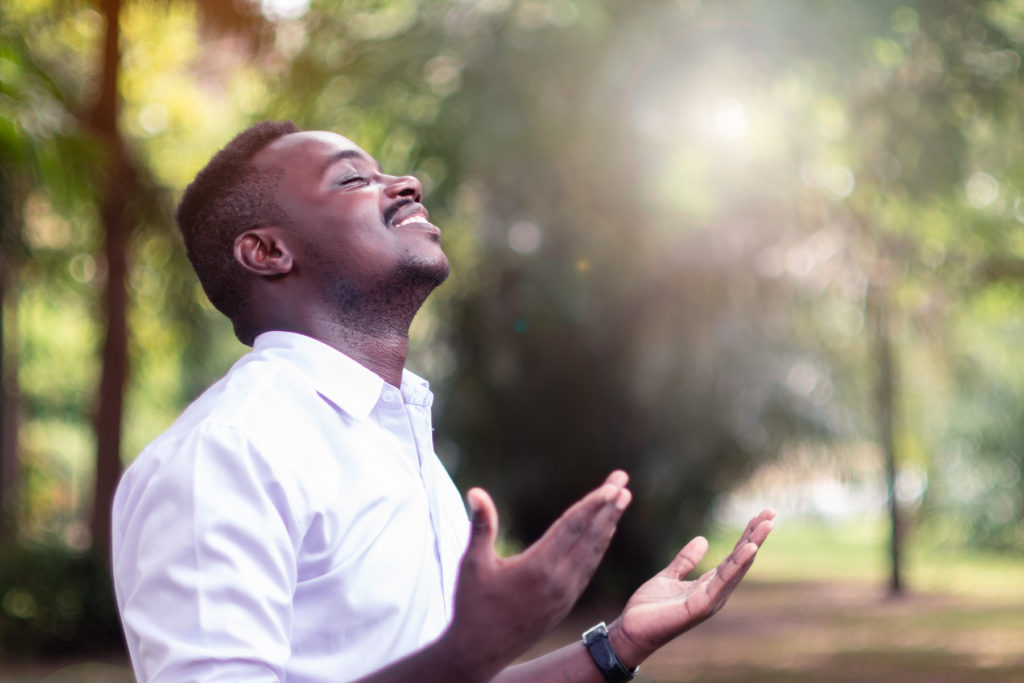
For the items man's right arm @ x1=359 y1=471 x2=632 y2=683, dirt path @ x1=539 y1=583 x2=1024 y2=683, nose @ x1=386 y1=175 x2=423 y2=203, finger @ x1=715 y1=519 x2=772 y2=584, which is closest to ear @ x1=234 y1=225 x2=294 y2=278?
nose @ x1=386 y1=175 x2=423 y2=203

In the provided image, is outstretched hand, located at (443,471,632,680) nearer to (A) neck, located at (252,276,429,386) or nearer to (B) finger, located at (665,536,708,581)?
(B) finger, located at (665,536,708,581)

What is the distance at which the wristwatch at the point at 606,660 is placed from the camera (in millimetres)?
1858

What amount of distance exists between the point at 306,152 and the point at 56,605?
398 inches

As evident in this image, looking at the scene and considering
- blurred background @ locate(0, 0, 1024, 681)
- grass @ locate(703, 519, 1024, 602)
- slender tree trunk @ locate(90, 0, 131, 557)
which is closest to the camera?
blurred background @ locate(0, 0, 1024, 681)

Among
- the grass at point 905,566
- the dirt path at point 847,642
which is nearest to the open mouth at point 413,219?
the dirt path at point 847,642

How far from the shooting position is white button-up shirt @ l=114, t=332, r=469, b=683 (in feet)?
5.06

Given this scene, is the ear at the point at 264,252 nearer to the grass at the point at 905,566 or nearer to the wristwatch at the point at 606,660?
the wristwatch at the point at 606,660

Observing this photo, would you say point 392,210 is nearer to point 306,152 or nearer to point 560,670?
point 306,152

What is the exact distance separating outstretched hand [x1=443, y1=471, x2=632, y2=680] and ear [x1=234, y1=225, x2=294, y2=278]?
89cm

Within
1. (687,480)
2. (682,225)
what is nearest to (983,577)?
(687,480)

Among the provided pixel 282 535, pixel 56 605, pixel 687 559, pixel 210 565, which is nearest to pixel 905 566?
pixel 56 605

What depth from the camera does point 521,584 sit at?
4.73ft

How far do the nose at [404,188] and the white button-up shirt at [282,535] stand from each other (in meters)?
0.42

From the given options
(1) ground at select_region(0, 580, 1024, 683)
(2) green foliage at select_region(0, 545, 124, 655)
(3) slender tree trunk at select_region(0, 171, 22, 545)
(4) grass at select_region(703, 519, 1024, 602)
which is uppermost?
(4) grass at select_region(703, 519, 1024, 602)
